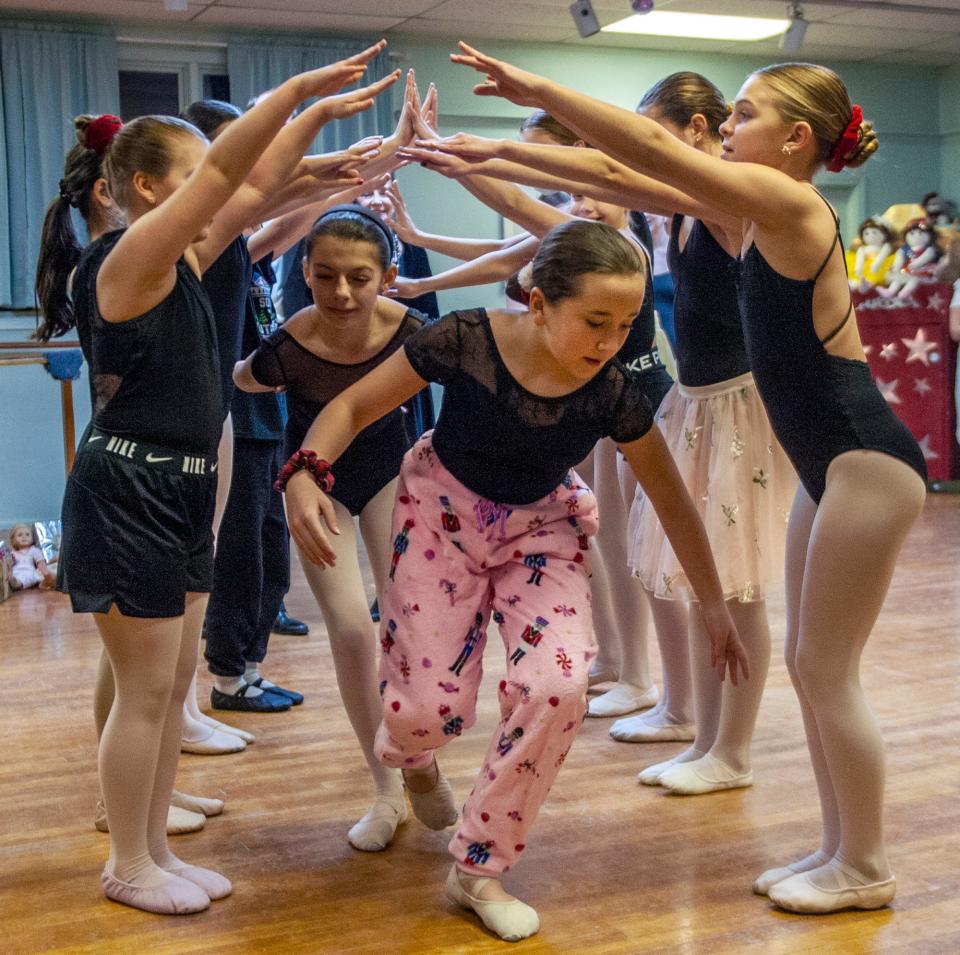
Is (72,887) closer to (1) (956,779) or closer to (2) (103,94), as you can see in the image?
(1) (956,779)

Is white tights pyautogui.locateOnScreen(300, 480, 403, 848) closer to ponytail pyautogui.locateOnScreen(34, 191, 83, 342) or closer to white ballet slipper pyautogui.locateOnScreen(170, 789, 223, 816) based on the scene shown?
white ballet slipper pyautogui.locateOnScreen(170, 789, 223, 816)

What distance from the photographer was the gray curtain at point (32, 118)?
6672 millimetres

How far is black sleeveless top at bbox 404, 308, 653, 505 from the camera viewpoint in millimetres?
2119

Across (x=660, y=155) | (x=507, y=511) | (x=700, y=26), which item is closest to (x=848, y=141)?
(x=660, y=155)

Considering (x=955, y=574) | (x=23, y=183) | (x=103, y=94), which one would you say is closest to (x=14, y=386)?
(x=23, y=183)

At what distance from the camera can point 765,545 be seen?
2646 millimetres

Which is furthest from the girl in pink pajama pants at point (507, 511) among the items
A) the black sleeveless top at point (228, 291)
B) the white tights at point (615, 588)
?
the white tights at point (615, 588)

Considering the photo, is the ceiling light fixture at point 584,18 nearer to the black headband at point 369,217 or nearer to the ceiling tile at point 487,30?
the ceiling tile at point 487,30

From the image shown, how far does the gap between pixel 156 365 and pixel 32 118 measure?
209 inches

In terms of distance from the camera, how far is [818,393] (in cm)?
205

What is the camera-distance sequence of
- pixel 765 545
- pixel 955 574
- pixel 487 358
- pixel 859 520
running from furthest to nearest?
pixel 955 574
pixel 765 545
pixel 487 358
pixel 859 520

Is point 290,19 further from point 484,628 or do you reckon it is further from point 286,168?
point 484,628

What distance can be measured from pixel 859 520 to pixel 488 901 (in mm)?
838

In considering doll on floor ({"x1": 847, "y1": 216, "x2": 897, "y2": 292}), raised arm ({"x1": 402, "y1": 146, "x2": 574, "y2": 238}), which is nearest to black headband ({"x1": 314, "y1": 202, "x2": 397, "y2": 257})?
raised arm ({"x1": 402, "y1": 146, "x2": 574, "y2": 238})
